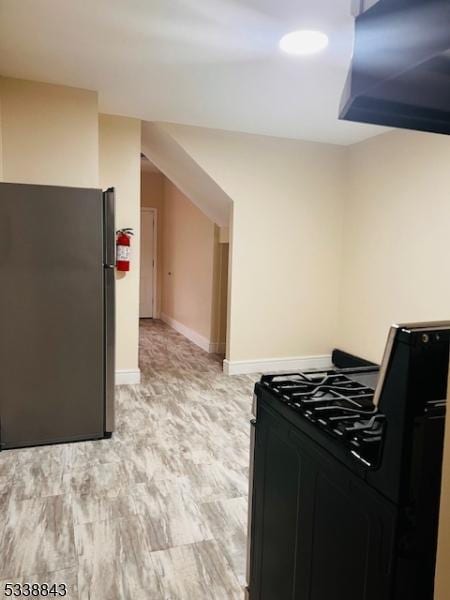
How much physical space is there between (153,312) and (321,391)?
7.10 m

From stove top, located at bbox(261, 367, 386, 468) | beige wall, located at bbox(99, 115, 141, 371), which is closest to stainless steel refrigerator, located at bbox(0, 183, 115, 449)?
beige wall, located at bbox(99, 115, 141, 371)

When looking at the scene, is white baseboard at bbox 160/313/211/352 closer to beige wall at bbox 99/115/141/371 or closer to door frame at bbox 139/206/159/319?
door frame at bbox 139/206/159/319

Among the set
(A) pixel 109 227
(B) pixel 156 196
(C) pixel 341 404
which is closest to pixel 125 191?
(A) pixel 109 227

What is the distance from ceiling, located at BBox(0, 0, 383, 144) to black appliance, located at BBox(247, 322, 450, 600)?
195 cm

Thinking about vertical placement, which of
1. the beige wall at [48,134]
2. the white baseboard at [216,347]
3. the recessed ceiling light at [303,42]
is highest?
the recessed ceiling light at [303,42]

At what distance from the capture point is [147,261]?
26.4 feet

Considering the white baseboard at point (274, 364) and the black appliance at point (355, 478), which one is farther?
the white baseboard at point (274, 364)

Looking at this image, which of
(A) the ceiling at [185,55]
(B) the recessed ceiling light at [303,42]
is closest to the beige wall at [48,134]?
(A) the ceiling at [185,55]

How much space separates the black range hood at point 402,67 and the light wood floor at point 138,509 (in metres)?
1.76

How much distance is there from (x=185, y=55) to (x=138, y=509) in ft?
8.66

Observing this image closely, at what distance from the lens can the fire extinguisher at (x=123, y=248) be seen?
3.96m

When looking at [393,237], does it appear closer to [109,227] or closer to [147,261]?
[109,227]

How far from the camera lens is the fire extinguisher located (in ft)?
13.0

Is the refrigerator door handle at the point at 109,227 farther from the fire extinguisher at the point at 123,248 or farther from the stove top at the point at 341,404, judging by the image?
the stove top at the point at 341,404
